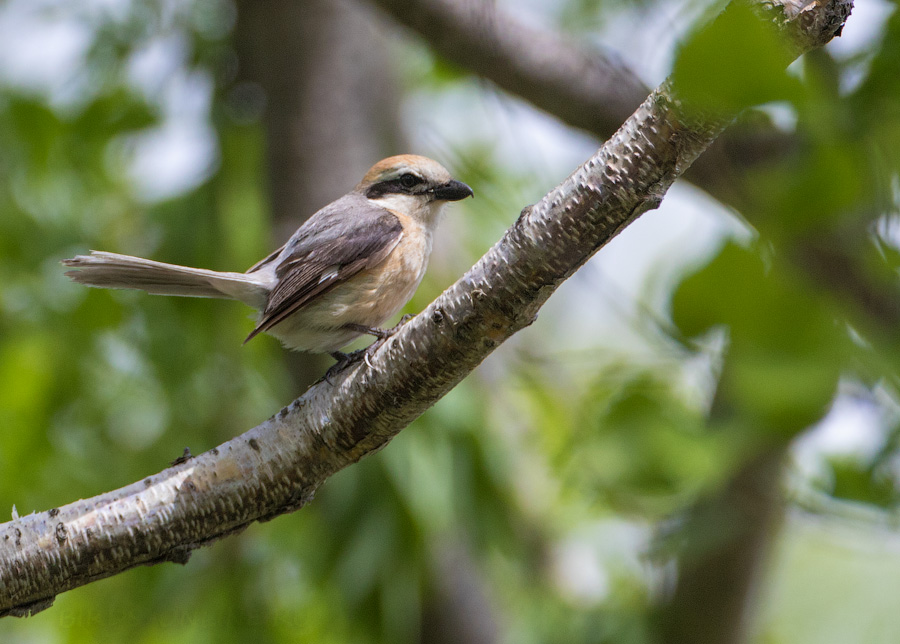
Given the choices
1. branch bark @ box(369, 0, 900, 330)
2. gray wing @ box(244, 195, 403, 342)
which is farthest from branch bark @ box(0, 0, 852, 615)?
branch bark @ box(369, 0, 900, 330)

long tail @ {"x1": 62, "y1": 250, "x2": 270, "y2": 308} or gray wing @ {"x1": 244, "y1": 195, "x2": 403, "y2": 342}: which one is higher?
gray wing @ {"x1": 244, "y1": 195, "x2": 403, "y2": 342}

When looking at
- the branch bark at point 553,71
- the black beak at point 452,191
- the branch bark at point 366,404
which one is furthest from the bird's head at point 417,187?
the branch bark at point 366,404

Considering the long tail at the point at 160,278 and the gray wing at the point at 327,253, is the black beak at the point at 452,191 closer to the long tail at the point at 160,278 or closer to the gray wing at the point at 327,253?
the gray wing at the point at 327,253

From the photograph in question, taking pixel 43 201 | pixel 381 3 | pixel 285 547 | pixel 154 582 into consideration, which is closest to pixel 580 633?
pixel 285 547

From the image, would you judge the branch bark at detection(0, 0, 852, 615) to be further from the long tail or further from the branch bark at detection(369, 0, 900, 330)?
the branch bark at detection(369, 0, 900, 330)

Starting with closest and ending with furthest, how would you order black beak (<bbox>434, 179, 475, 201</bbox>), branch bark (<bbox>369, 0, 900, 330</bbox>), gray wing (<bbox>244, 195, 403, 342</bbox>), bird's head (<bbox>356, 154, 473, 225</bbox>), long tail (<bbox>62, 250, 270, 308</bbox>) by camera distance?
long tail (<bbox>62, 250, 270, 308</bbox>) < gray wing (<bbox>244, 195, 403, 342</bbox>) < black beak (<bbox>434, 179, 475, 201</bbox>) < bird's head (<bbox>356, 154, 473, 225</bbox>) < branch bark (<bbox>369, 0, 900, 330</bbox>)

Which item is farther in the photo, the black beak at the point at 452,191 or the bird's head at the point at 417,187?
the bird's head at the point at 417,187

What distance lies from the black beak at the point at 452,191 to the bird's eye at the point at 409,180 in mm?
122

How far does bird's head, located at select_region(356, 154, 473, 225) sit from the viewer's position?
13.7 feet

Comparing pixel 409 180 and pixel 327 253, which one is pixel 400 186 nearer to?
pixel 409 180

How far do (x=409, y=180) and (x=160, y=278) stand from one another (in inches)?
54.9

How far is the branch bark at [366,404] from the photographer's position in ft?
6.68

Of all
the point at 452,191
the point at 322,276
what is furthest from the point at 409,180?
the point at 322,276

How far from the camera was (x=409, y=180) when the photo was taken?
4.26 meters
